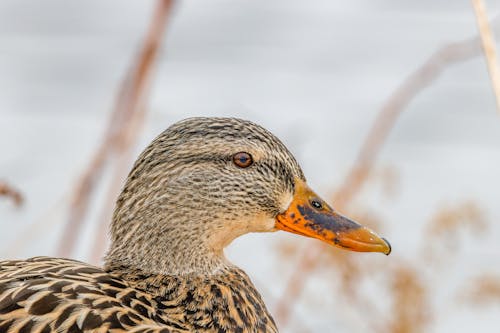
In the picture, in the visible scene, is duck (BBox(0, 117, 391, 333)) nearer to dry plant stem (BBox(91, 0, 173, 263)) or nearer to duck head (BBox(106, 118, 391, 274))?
duck head (BBox(106, 118, 391, 274))

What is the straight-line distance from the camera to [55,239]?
319 inches

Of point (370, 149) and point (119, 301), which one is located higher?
point (370, 149)

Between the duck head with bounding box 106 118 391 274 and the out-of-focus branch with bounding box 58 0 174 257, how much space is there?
2.43 feet

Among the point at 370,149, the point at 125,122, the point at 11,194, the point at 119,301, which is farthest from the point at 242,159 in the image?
the point at 370,149

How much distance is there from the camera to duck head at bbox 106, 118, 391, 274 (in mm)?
3902

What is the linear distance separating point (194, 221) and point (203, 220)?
0.10 feet

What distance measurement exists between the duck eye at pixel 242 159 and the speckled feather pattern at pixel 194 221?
Answer: 2 cm

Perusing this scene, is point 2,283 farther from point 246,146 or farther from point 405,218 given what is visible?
point 405,218

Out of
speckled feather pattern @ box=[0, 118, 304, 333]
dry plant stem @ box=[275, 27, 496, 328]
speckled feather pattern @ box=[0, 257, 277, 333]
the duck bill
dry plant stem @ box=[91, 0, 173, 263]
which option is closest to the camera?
speckled feather pattern @ box=[0, 257, 277, 333]

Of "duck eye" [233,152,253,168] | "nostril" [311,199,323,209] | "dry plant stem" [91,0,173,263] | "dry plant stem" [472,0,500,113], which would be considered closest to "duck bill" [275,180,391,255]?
"nostril" [311,199,323,209]

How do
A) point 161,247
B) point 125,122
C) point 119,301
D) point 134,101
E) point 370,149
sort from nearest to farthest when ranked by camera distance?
point 119,301 < point 161,247 < point 134,101 < point 125,122 < point 370,149

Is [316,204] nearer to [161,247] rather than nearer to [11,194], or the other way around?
[161,247]

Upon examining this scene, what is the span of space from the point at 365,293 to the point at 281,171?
3195 millimetres

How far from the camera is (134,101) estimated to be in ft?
15.2
